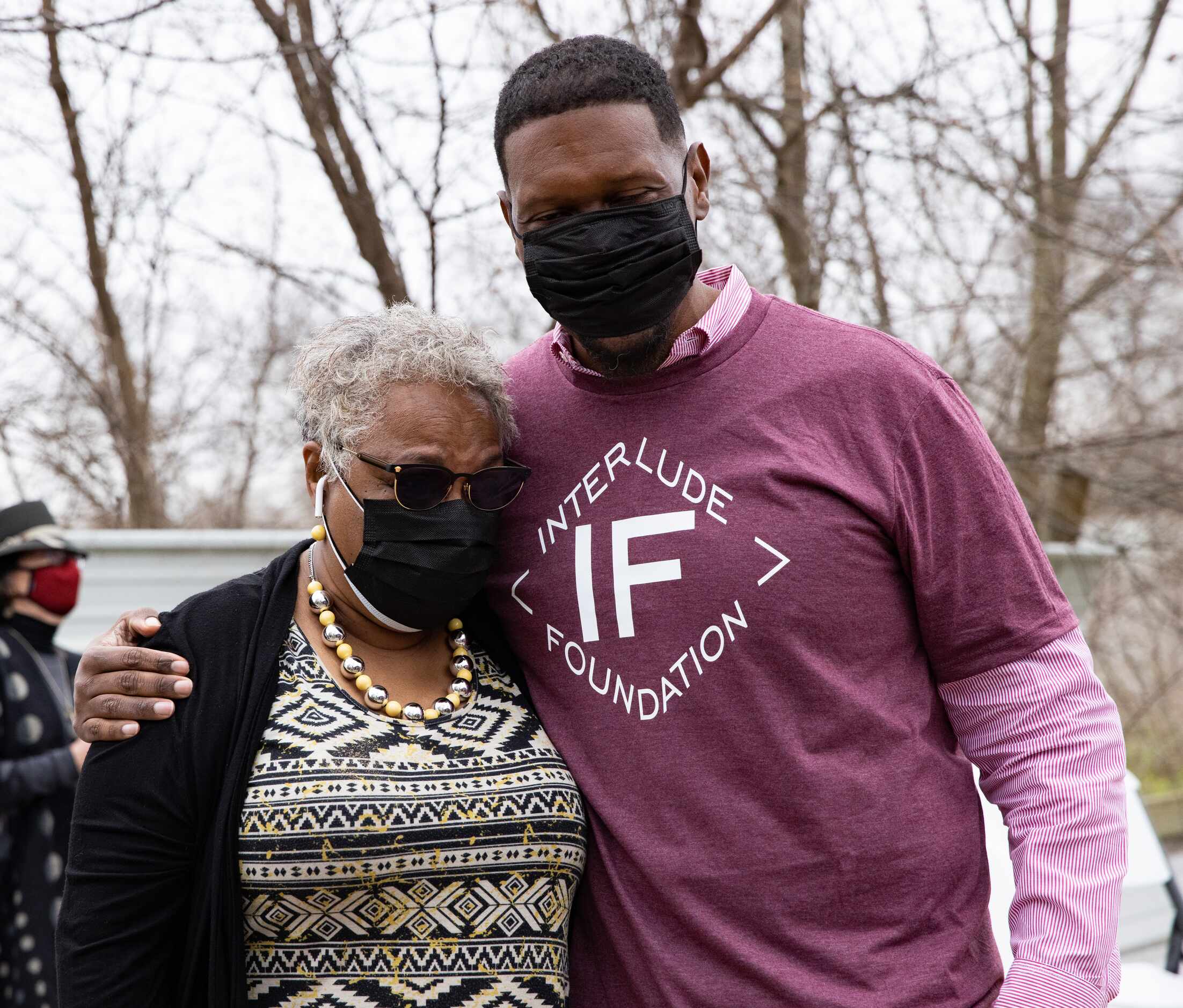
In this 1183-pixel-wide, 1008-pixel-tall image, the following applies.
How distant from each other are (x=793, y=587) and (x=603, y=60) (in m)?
0.91

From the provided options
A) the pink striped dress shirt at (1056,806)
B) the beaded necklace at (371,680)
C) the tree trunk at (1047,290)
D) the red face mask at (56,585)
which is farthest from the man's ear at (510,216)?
the tree trunk at (1047,290)

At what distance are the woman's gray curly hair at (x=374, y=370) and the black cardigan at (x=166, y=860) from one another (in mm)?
453

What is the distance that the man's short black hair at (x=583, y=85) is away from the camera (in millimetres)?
1956

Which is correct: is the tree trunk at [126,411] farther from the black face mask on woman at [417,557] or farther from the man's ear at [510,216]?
the black face mask on woman at [417,557]

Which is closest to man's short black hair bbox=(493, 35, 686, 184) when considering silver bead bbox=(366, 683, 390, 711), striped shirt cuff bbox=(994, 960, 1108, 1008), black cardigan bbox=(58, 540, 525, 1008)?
silver bead bbox=(366, 683, 390, 711)

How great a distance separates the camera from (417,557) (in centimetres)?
207

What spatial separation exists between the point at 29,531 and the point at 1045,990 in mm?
4145

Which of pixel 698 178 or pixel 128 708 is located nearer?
pixel 128 708

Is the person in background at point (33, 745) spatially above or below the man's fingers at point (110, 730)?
below

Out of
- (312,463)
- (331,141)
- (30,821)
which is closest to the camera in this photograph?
(312,463)

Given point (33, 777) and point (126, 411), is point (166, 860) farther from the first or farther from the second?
point (126, 411)

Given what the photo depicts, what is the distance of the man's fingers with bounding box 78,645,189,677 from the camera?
1.92 metres

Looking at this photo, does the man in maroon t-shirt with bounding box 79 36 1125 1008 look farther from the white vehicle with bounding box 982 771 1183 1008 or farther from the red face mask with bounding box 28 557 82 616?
the red face mask with bounding box 28 557 82 616

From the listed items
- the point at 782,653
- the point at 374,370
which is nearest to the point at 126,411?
the point at 374,370
